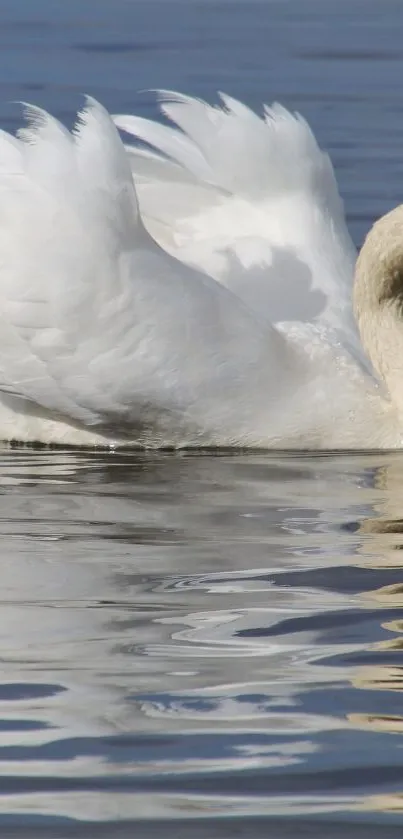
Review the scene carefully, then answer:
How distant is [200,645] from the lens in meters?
6.34

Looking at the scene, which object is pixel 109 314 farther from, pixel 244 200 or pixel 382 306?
pixel 244 200

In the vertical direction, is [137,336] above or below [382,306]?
below

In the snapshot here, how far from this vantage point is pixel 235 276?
10352 mm

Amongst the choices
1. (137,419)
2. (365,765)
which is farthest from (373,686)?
(137,419)

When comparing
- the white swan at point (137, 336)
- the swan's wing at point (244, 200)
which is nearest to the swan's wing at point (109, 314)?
the white swan at point (137, 336)

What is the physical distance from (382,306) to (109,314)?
1313 millimetres

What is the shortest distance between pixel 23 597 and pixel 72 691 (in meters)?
0.92

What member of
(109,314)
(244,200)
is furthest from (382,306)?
(109,314)

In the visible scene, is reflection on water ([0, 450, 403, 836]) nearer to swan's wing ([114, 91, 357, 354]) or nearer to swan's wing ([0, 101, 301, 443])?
swan's wing ([0, 101, 301, 443])

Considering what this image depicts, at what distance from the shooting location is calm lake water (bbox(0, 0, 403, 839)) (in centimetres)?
525

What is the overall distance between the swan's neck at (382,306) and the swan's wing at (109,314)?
0.52 meters

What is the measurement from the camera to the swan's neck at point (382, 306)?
979 cm

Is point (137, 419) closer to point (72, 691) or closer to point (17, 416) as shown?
point (17, 416)

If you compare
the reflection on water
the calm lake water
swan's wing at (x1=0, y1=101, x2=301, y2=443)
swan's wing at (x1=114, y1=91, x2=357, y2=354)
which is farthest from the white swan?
the reflection on water
